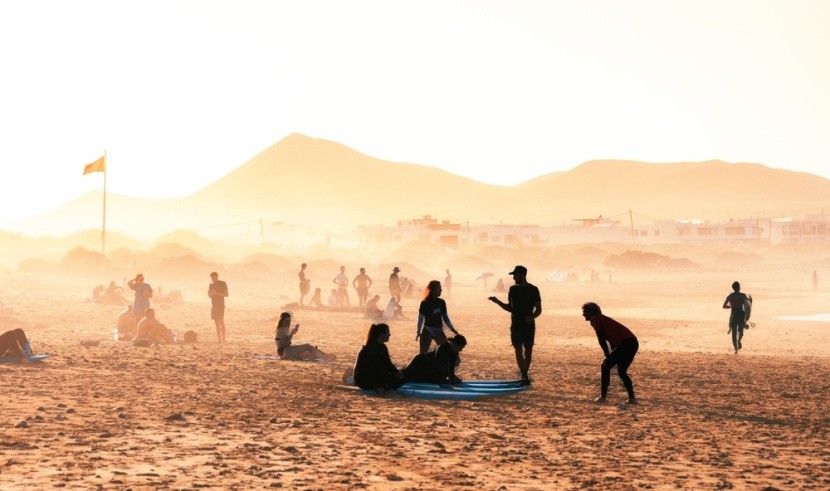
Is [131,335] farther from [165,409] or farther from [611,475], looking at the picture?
[611,475]

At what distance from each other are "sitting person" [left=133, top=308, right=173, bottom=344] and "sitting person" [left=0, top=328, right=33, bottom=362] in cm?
366

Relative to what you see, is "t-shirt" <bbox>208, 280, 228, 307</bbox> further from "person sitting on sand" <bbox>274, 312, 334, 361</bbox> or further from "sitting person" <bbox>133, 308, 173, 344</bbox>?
"person sitting on sand" <bbox>274, 312, 334, 361</bbox>

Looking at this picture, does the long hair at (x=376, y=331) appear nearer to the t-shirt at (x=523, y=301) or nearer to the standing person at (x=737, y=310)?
the t-shirt at (x=523, y=301)

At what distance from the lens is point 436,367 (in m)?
13.9

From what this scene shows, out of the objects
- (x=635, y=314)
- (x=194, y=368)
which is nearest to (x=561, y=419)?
(x=194, y=368)

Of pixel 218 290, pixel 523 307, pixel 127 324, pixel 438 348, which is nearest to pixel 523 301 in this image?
pixel 523 307

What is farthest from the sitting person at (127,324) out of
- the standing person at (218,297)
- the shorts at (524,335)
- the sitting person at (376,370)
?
the shorts at (524,335)

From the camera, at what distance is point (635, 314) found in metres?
38.0

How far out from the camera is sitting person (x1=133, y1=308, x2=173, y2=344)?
20891 mm

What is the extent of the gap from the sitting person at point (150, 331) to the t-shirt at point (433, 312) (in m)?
8.34

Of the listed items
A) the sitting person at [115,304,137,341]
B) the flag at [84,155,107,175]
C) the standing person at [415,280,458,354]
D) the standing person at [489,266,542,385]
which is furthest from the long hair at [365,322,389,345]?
the flag at [84,155,107,175]

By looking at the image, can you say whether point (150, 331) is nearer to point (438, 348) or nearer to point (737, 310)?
point (438, 348)

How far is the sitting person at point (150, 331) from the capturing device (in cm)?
2089

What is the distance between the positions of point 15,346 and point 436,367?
7.38 meters
